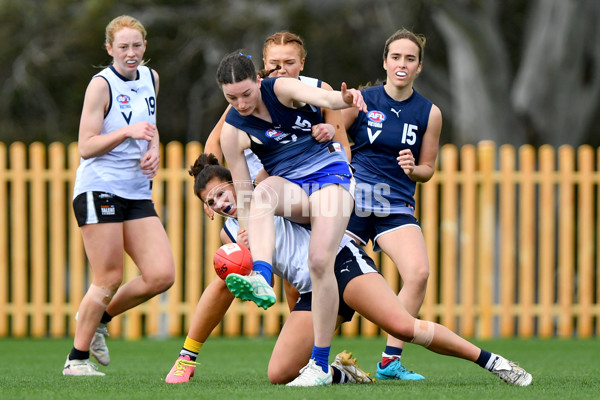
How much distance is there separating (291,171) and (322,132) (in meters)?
0.29

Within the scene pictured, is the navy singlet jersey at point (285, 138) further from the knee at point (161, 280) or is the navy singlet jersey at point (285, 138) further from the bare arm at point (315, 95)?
the knee at point (161, 280)

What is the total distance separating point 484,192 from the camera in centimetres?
1036

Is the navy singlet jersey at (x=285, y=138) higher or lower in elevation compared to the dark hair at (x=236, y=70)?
lower

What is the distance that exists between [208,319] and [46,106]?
493 inches

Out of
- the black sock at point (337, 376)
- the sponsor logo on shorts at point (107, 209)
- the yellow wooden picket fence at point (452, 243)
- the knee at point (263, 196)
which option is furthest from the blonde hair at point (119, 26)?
the yellow wooden picket fence at point (452, 243)

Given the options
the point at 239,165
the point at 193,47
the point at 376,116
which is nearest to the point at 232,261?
the point at 239,165

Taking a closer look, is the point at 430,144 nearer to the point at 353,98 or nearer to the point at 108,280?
the point at 353,98

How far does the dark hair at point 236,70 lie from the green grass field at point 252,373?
5.52ft

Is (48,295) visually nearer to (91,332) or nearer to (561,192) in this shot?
(91,332)

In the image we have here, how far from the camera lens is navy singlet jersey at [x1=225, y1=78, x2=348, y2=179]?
553 centimetres

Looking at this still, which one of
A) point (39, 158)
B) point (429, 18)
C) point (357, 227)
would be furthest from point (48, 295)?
point (429, 18)

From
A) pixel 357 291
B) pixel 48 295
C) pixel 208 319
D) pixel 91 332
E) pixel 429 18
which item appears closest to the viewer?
pixel 357 291

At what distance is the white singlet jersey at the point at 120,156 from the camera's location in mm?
6203

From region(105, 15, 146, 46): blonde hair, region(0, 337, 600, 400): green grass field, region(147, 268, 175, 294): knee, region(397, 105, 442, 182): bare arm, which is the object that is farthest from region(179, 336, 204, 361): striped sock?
region(105, 15, 146, 46): blonde hair
